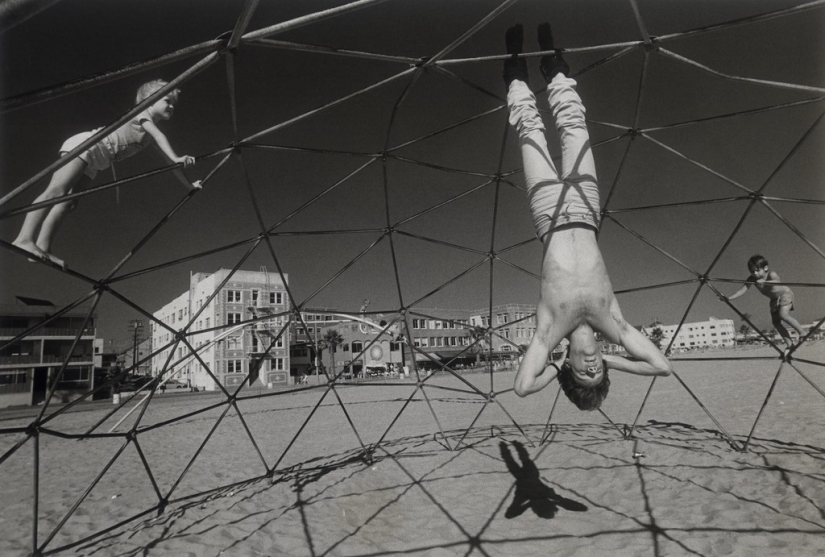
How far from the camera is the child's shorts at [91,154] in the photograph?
13.3ft

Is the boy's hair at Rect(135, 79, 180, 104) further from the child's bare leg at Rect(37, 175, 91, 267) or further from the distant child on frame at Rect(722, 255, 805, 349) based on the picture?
the distant child on frame at Rect(722, 255, 805, 349)

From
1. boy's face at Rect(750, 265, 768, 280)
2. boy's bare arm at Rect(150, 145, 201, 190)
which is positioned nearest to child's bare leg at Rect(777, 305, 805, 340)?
boy's face at Rect(750, 265, 768, 280)

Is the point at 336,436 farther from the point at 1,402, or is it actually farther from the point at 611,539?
the point at 1,402

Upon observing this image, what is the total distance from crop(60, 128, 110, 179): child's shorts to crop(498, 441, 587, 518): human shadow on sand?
5.70m

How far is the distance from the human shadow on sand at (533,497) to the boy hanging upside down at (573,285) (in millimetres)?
2088

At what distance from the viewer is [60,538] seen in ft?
18.9

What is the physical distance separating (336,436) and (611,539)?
330 inches

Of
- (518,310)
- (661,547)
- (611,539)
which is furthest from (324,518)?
(518,310)

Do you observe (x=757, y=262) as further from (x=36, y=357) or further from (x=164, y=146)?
(x=36, y=357)

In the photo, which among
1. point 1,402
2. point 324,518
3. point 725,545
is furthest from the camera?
point 1,402

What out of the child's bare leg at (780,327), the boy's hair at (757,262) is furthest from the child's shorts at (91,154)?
the child's bare leg at (780,327)

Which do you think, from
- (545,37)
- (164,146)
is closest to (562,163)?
(545,37)

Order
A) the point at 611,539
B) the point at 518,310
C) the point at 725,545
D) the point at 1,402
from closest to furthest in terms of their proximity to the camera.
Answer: the point at 725,545
the point at 611,539
the point at 1,402
the point at 518,310

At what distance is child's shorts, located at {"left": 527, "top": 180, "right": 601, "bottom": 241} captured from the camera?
4438 millimetres
